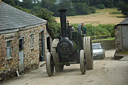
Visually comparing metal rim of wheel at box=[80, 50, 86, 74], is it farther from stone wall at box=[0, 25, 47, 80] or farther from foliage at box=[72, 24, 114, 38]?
foliage at box=[72, 24, 114, 38]

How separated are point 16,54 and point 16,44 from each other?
615 mm

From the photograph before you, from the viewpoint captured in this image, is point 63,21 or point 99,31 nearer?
point 63,21

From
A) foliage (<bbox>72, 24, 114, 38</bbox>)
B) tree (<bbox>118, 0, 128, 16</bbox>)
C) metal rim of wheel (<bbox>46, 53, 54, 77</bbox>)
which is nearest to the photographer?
metal rim of wheel (<bbox>46, 53, 54, 77</bbox>)

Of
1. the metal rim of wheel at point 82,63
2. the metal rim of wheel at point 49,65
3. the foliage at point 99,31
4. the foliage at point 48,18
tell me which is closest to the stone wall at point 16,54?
the metal rim of wheel at point 49,65

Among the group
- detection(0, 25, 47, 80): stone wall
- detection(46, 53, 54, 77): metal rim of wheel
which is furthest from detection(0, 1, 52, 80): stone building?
detection(46, 53, 54, 77): metal rim of wheel

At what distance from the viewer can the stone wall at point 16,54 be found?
15977 mm

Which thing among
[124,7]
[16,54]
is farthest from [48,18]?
[124,7]

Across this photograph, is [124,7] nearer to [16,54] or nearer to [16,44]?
[16,44]

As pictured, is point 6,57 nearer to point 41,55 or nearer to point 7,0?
point 41,55

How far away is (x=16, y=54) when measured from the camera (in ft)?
58.9

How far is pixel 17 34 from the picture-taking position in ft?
59.4

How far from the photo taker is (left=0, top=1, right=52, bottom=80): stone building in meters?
16.2

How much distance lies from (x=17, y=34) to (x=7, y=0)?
30.8 meters

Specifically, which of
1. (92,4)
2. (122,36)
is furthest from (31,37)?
(92,4)
